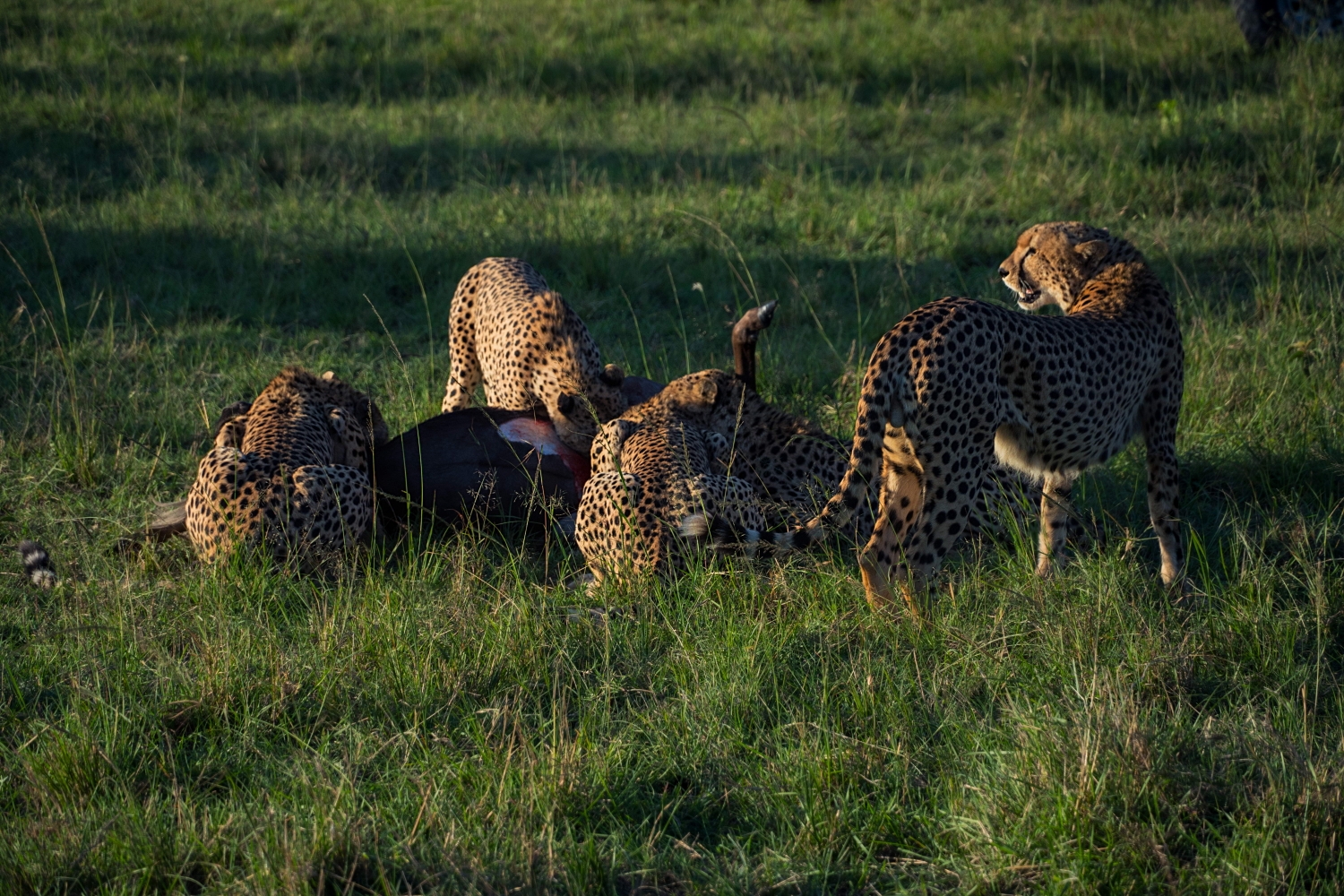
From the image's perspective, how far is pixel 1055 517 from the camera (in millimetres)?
4234

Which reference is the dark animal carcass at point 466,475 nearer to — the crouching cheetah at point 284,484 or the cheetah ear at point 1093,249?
the crouching cheetah at point 284,484

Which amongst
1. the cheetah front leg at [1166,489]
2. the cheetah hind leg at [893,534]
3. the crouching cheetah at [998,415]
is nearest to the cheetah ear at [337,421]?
the crouching cheetah at [998,415]

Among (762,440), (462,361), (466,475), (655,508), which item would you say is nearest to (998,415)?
(655,508)

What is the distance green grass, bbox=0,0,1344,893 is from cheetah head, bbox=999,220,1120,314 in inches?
34.0

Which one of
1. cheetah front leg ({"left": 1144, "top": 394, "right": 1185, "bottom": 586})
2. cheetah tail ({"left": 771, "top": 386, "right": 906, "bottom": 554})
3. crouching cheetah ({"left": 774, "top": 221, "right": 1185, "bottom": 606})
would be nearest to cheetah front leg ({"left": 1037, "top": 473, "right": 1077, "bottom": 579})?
crouching cheetah ({"left": 774, "top": 221, "right": 1185, "bottom": 606})

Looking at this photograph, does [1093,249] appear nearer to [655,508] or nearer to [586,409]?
[655,508]

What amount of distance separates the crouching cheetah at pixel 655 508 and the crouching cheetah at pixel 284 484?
811 mm

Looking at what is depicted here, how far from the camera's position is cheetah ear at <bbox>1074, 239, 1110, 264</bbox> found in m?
4.50

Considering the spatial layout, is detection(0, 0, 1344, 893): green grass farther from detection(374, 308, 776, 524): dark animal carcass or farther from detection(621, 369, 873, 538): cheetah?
detection(621, 369, 873, 538): cheetah

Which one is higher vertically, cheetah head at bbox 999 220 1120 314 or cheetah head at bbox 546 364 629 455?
cheetah head at bbox 999 220 1120 314

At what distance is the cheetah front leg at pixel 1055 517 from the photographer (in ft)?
13.8

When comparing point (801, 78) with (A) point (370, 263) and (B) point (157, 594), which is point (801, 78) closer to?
(A) point (370, 263)

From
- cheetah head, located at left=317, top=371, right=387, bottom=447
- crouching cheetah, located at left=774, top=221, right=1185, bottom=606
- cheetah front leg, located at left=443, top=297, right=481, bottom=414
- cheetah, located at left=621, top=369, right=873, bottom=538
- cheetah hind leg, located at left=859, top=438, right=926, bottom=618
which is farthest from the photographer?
cheetah front leg, located at left=443, top=297, right=481, bottom=414

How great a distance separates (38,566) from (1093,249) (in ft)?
12.5
